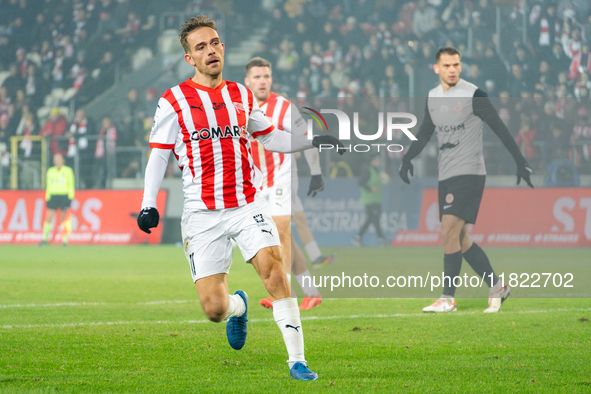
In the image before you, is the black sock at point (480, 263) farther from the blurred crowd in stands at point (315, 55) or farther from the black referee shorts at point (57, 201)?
the black referee shorts at point (57, 201)

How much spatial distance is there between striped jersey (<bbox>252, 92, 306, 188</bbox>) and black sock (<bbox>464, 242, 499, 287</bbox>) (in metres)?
1.91

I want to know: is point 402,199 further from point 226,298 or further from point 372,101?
point 226,298

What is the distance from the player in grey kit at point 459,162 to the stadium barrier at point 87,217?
1048cm

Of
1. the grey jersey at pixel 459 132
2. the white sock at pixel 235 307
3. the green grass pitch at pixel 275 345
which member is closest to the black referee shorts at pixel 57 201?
the green grass pitch at pixel 275 345

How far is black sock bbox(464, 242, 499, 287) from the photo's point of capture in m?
6.89

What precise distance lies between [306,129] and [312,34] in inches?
570

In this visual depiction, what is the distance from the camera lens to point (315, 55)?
20.1 meters

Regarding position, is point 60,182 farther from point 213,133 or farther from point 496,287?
point 213,133

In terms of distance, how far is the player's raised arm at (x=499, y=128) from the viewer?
266 inches

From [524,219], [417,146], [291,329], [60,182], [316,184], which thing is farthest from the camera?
[60,182]

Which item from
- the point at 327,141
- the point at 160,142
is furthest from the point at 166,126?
the point at 327,141

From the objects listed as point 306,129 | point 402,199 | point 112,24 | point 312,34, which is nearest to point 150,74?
point 112,24

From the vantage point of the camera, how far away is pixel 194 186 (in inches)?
170

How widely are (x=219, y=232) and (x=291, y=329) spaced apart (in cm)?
74
